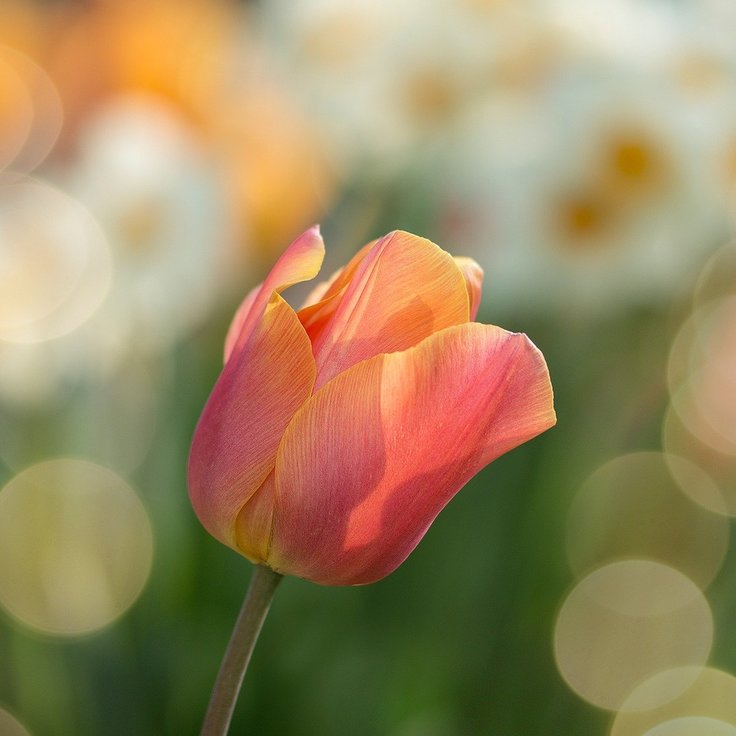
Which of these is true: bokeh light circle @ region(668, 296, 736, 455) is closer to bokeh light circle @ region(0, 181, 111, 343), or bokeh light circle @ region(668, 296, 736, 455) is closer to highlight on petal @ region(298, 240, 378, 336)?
bokeh light circle @ region(0, 181, 111, 343)

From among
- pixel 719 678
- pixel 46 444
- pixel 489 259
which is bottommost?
pixel 719 678

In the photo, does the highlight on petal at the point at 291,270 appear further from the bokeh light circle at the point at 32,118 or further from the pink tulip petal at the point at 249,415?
the bokeh light circle at the point at 32,118

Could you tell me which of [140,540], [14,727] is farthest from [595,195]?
[14,727]

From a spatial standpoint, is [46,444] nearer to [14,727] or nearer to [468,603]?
[14,727]

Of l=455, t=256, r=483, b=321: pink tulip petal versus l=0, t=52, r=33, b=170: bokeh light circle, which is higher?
l=0, t=52, r=33, b=170: bokeh light circle

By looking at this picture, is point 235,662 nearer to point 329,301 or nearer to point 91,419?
point 329,301

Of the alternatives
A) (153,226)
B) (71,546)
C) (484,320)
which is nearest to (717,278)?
(484,320)

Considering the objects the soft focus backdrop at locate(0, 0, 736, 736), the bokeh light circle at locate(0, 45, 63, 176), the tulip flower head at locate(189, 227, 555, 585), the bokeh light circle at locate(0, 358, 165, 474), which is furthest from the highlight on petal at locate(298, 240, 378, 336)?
the bokeh light circle at locate(0, 45, 63, 176)

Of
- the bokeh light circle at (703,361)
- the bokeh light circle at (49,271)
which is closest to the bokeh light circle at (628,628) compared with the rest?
the bokeh light circle at (703,361)
